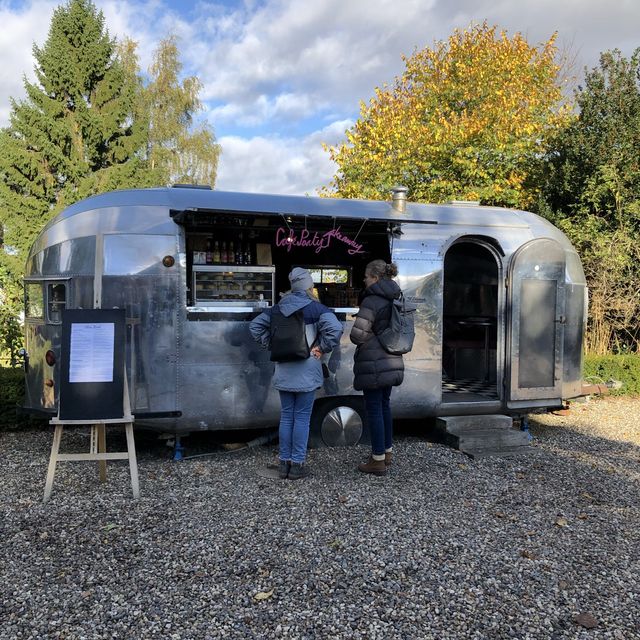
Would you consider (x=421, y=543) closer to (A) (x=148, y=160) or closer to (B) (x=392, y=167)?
(B) (x=392, y=167)

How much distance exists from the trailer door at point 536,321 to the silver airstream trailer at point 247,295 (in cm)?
1

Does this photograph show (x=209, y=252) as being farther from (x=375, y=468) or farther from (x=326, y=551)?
(x=326, y=551)

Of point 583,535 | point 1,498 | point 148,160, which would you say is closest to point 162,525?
point 1,498

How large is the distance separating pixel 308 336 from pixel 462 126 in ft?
37.1

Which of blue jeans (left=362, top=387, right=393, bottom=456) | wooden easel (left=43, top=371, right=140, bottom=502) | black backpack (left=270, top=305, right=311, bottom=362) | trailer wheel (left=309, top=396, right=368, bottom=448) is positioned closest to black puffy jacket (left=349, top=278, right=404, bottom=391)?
blue jeans (left=362, top=387, right=393, bottom=456)

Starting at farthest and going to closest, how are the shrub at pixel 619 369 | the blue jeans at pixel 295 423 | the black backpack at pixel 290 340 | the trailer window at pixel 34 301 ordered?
the shrub at pixel 619 369
the trailer window at pixel 34 301
the blue jeans at pixel 295 423
the black backpack at pixel 290 340

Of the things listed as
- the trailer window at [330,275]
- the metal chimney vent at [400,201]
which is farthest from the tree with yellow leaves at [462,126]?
the metal chimney vent at [400,201]

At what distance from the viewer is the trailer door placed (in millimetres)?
6777

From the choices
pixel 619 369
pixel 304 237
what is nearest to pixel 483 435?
pixel 304 237

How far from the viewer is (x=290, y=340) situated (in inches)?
200

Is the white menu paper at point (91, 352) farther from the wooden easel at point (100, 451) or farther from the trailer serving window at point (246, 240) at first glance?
the trailer serving window at point (246, 240)

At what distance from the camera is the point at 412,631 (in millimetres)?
2957

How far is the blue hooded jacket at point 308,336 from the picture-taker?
5.14 meters

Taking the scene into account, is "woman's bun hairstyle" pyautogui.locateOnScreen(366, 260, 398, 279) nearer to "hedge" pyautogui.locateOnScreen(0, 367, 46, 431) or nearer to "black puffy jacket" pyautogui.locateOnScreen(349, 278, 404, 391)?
"black puffy jacket" pyautogui.locateOnScreen(349, 278, 404, 391)
